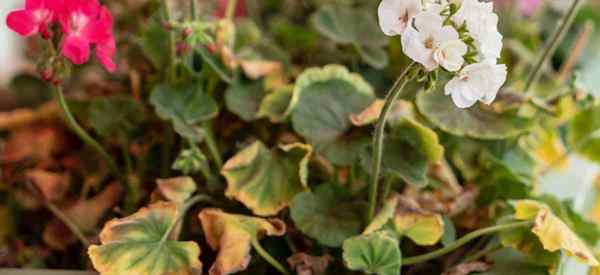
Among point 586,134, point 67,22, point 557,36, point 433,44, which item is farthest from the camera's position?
point 586,134

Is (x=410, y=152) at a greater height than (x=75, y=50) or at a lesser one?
lesser

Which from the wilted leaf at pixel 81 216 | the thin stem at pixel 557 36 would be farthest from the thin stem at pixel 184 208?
the thin stem at pixel 557 36

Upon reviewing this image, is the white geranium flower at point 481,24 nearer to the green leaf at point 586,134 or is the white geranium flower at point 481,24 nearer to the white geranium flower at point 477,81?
the white geranium flower at point 477,81

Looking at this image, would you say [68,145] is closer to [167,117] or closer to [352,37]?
[167,117]

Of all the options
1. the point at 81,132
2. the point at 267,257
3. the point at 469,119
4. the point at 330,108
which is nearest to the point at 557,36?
the point at 469,119

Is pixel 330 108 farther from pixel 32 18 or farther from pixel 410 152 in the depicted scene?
pixel 32 18

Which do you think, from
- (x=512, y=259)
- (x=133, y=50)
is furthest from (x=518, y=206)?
(x=133, y=50)
